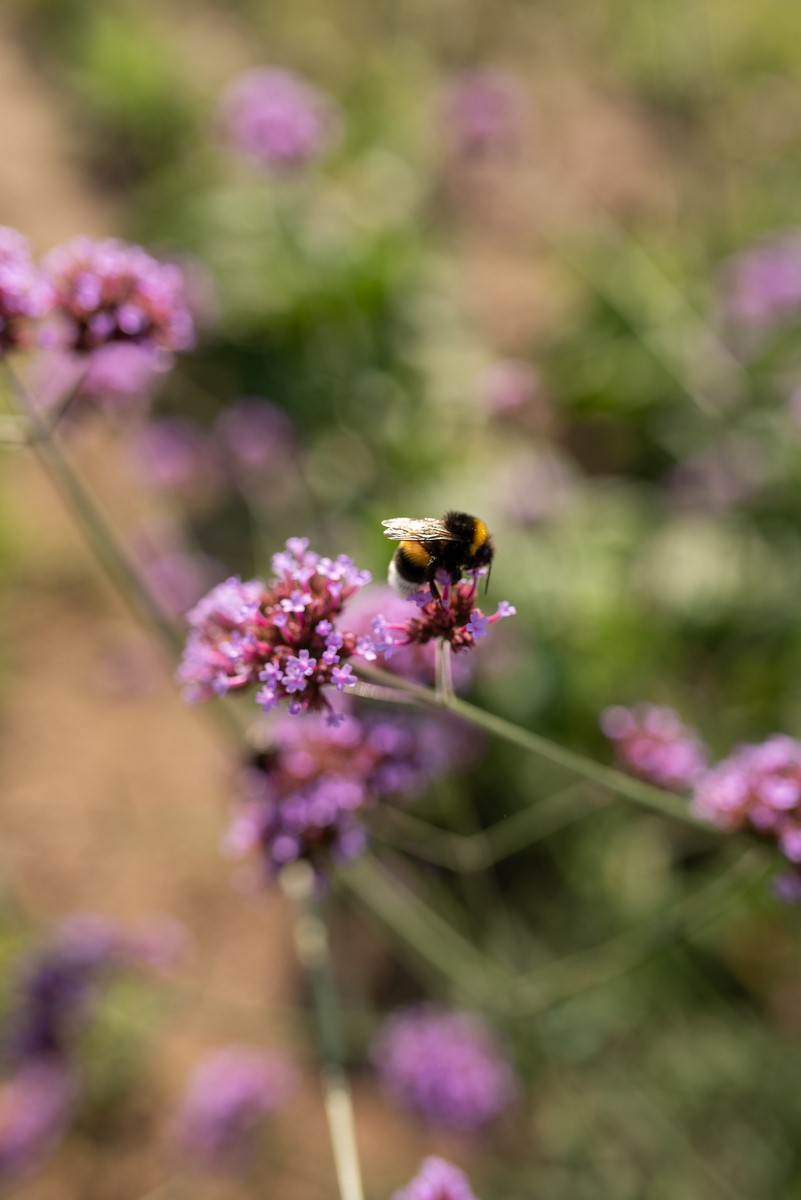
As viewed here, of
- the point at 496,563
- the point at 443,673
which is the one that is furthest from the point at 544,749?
the point at 496,563

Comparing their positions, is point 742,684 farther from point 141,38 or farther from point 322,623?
point 141,38

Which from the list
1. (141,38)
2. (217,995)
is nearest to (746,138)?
(141,38)

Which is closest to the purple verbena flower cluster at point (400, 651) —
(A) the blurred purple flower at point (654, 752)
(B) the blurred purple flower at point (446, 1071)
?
(A) the blurred purple flower at point (654, 752)

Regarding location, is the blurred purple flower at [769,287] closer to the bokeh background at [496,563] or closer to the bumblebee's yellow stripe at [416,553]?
the bokeh background at [496,563]

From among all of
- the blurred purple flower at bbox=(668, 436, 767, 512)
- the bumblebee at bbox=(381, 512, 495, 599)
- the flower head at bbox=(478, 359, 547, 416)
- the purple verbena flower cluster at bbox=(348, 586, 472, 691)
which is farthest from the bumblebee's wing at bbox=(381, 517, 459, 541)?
the blurred purple flower at bbox=(668, 436, 767, 512)

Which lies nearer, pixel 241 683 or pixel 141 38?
pixel 241 683

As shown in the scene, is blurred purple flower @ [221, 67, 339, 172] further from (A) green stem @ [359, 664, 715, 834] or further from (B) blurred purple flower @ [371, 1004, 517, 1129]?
(B) blurred purple flower @ [371, 1004, 517, 1129]
